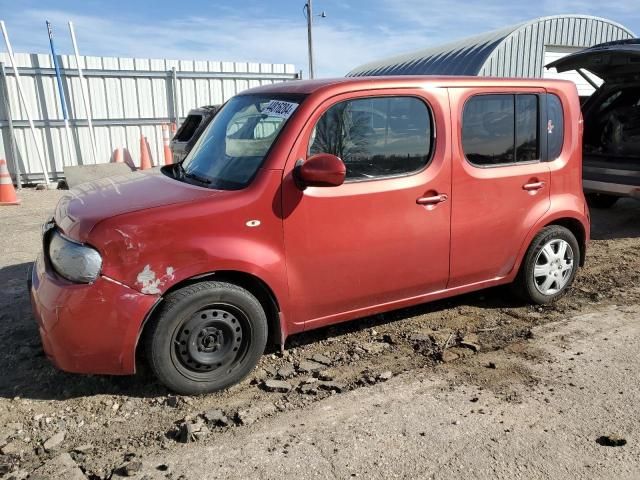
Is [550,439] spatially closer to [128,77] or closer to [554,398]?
[554,398]

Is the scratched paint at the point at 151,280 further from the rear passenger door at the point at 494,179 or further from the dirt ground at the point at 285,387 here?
the rear passenger door at the point at 494,179

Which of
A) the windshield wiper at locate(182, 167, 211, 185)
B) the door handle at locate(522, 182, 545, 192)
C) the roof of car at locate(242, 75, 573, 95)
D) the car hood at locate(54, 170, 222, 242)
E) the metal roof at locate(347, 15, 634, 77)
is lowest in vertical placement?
the door handle at locate(522, 182, 545, 192)

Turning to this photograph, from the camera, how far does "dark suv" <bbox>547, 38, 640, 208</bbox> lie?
7.01m

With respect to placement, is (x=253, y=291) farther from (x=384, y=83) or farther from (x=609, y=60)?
(x=609, y=60)

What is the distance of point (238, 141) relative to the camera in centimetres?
375

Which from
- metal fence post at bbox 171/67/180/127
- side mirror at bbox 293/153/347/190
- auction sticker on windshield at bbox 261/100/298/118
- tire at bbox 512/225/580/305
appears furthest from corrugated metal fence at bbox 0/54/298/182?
tire at bbox 512/225/580/305

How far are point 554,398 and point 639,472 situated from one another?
0.70 m

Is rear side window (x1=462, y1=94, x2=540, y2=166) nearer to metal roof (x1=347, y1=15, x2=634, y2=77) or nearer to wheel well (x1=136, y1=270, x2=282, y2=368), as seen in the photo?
wheel well (x1=136, y1=270, x2=282, y2=368)

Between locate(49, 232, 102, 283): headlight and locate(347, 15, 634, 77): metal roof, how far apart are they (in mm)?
15778

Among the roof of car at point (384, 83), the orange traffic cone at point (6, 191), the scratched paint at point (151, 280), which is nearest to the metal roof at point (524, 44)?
the orange traffic cone at point (6, 191)

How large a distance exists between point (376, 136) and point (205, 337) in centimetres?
171

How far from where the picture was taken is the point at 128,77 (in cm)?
1291

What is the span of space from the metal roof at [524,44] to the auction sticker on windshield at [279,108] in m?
14.5

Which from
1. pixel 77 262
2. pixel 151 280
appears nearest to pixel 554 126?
pixel 151 280
